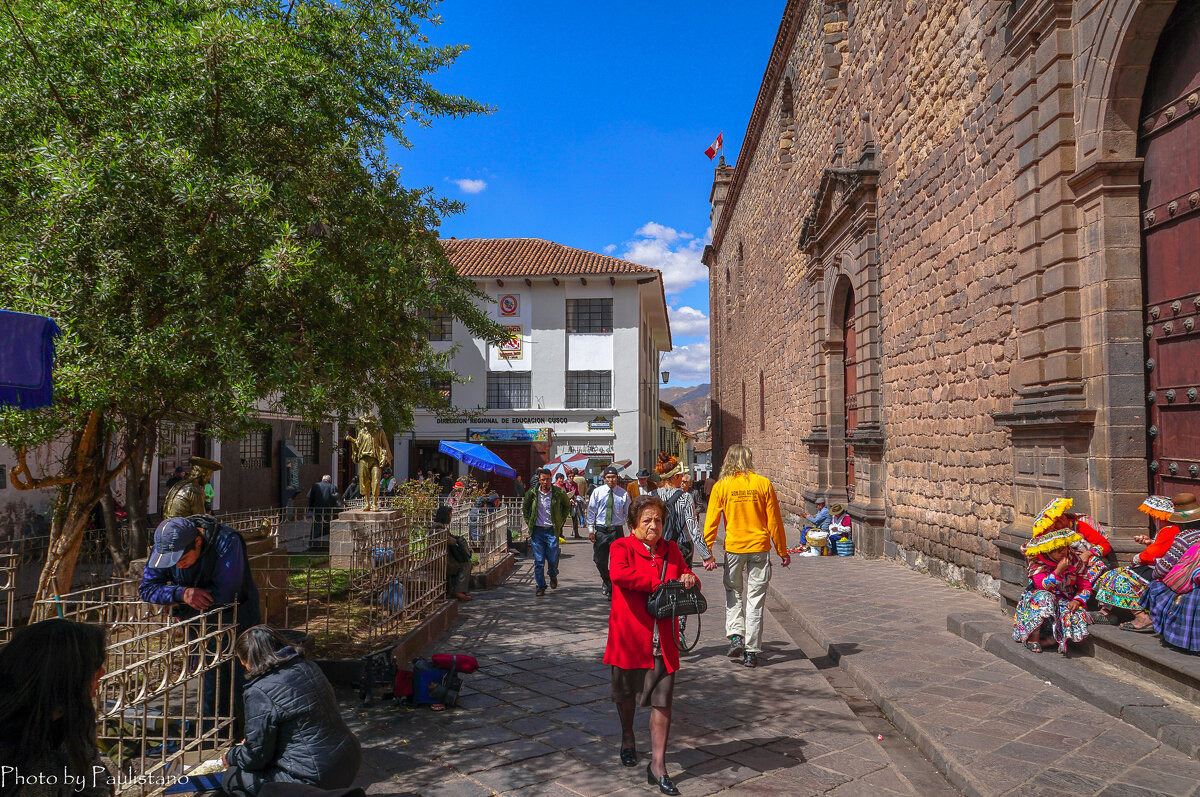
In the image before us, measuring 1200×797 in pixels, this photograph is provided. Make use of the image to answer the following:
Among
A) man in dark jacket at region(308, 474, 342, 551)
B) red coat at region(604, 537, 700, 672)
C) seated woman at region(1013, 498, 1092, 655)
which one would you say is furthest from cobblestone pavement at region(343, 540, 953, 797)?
man in dark jacket at region(308, 474, 342, 551)

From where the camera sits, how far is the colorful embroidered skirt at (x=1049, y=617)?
18.6ft

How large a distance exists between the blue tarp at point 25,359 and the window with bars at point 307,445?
740 inches

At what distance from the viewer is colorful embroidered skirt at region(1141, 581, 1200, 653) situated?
4.79 m

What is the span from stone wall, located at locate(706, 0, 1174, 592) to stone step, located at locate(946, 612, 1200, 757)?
1.14 m

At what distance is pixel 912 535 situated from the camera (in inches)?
432

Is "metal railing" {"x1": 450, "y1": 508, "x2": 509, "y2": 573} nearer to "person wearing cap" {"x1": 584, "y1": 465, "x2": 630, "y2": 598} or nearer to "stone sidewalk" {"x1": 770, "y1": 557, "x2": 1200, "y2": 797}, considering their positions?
"person wearing cap" {"x1": 584, "y1": 465, "x2": 630, "y2": 598}

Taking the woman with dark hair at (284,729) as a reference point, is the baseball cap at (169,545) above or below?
above

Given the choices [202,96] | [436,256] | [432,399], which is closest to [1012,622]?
[432,399]

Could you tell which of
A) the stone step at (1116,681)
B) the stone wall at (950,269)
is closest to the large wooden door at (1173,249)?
the stone wall at (950,269)

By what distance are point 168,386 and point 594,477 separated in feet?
76.2

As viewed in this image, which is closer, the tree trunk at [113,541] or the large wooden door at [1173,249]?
the large wooden door at [1173,249]

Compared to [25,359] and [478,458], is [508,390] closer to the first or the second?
[478,458]

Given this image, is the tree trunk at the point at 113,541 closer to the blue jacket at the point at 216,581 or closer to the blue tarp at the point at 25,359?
the blue jacket at the point at 216,581

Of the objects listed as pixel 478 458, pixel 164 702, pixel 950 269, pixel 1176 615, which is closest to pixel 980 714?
pixel 1176 615
